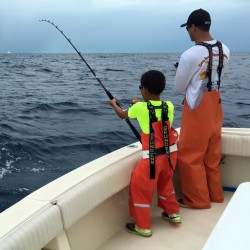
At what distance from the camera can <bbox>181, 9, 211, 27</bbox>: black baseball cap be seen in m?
3.15

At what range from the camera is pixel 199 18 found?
315 centimetres

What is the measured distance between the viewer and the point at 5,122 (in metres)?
10.0

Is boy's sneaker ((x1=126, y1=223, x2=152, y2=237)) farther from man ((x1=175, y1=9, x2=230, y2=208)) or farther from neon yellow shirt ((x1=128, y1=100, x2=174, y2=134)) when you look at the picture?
neon yellow shirt ((x1=128, y1=100, x2=174, y2=134))

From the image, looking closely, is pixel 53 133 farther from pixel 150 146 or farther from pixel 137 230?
pixel 150 146

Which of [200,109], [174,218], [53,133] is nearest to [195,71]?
[200,109]

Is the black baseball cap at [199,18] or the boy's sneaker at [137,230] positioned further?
the black baseball cap at [199,18]

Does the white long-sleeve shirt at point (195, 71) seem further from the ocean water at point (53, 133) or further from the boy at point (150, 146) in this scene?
the ocean water at point (53, 133)

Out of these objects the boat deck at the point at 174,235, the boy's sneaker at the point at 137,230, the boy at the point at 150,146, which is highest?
the boy at the point at 150,146

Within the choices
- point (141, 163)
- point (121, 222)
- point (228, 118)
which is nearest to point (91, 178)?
point (141, 163)

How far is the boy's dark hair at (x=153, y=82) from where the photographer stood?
2902 millimetres

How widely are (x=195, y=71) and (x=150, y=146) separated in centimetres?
72

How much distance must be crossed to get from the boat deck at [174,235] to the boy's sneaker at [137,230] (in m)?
0.03

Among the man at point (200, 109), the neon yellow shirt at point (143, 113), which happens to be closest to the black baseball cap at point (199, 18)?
the man at point (200, 109)

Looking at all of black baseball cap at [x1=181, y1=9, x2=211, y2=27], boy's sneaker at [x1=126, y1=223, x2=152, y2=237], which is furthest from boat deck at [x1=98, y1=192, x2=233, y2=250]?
black baseball cap at [x1=181, y1=9, x2=211, y2=27]
